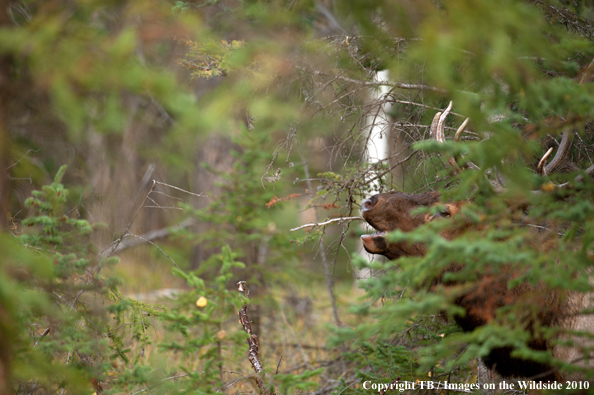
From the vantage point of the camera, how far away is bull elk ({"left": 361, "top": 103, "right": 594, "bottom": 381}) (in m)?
3.39

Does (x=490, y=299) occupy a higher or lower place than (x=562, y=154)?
lower

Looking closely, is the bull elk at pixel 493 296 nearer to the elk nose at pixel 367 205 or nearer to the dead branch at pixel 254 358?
the elk nose at pixel 367 205

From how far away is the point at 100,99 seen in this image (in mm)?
5582

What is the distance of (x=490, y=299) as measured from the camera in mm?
3492

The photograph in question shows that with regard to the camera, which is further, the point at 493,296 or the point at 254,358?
the point at 254,358

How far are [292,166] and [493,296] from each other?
2.29m

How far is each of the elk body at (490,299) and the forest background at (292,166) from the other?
25 centimetres

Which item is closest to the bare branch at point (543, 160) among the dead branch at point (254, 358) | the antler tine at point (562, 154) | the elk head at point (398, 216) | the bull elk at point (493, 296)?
the bull elk at point (493, 296)

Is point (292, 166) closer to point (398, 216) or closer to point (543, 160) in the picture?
point (398, 216)

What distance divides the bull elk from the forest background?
230 mm

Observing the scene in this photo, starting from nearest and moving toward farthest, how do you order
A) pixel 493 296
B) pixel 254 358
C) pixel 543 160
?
pixel 543 160
pixel 493 296
pixel 254 358

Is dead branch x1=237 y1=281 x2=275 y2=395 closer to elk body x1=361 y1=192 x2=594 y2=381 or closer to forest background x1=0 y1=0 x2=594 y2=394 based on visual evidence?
forest background x1=0 y1=0 x2=594 y2=394

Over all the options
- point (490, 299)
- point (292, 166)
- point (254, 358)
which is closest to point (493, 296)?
point (490, 299)

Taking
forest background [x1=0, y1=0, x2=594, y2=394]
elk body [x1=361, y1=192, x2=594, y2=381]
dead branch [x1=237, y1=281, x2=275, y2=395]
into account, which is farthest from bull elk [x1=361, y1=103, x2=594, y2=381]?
dead branch [x1=237, y1=281, x2=275, y2=395]
